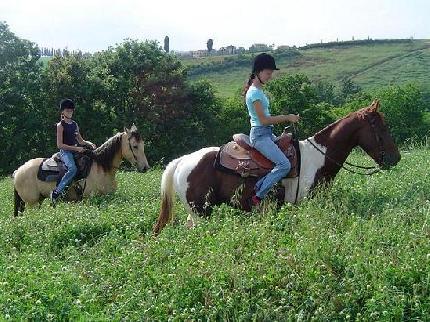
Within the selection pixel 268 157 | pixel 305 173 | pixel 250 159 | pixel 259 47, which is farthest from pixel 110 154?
pixel 259 47

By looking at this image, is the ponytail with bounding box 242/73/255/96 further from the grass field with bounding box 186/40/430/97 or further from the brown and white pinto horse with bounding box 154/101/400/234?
the grass field with bounding box 186/40/430/97

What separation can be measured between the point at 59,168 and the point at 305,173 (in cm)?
679

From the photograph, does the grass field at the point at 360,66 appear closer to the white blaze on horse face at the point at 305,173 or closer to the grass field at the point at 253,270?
the white blaze on horse face at the point at 305,173

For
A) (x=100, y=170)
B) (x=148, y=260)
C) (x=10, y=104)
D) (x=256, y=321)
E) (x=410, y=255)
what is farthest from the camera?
(x=10, y=104)

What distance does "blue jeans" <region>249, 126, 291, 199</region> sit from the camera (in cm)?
893

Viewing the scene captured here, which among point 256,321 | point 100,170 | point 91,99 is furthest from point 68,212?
point 91,99

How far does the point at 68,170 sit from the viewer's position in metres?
13.2

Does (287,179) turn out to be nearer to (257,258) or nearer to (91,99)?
(257,258)

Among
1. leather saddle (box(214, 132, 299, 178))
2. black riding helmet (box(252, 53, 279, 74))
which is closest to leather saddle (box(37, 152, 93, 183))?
leather saddle (box(214, 132, 299, 178))

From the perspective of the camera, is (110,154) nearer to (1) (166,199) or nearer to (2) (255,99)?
(1) (166,199)

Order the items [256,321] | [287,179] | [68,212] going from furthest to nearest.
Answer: [68,212]
[287,179]
[256,321]

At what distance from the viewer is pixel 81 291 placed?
6379mm

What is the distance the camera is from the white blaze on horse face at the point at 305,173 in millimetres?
9258

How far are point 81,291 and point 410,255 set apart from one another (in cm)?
375
